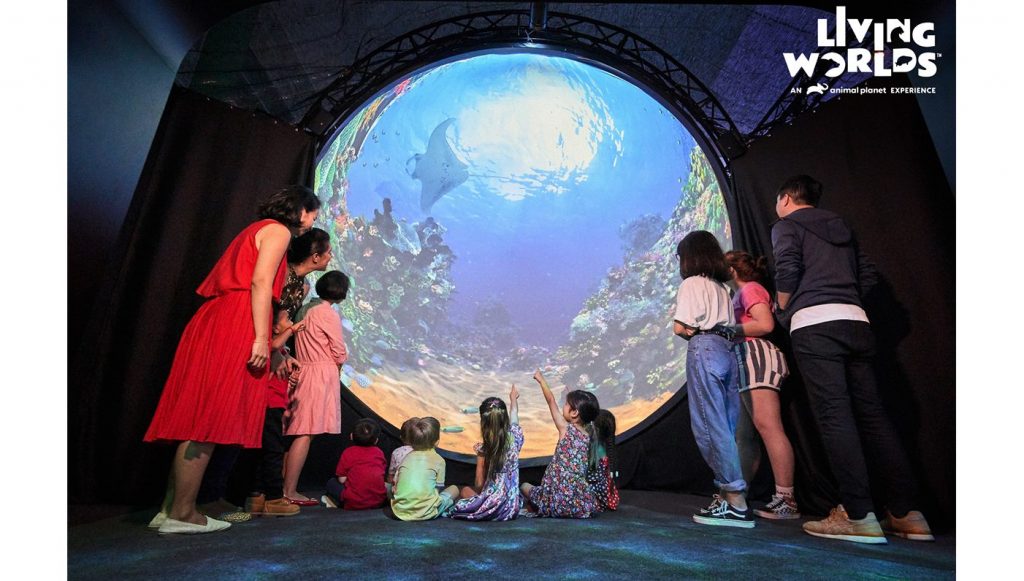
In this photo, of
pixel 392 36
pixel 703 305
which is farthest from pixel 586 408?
pixel 392 36

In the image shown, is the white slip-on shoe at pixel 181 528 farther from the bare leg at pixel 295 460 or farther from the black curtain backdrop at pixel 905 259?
the black curtain backdrop at pixel 905 259

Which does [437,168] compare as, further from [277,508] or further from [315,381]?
[277,508]

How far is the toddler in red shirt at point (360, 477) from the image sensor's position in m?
4.09

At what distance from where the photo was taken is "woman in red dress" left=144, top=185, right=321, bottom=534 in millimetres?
2727

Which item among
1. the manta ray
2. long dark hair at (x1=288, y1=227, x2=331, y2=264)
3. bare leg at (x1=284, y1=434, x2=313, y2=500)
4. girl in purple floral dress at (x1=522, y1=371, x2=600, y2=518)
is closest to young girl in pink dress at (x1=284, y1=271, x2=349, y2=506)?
bare leg at (x1=284, y1=434, x2=313, y2=500)

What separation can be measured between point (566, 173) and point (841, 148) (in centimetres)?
543

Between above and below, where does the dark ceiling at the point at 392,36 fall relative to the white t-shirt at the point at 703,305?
above

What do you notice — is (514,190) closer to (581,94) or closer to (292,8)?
(581,94)

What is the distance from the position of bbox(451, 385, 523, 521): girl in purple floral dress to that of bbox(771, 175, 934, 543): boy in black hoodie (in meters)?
1.55

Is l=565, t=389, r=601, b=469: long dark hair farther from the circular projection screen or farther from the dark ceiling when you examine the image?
the dark ceiling

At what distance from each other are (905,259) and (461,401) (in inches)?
223

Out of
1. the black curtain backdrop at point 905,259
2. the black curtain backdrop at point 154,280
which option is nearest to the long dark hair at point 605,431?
the black curtain backdrop at point 905,259

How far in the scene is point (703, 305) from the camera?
358 centimetres

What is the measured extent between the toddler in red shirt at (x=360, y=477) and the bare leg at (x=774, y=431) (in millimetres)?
2426
